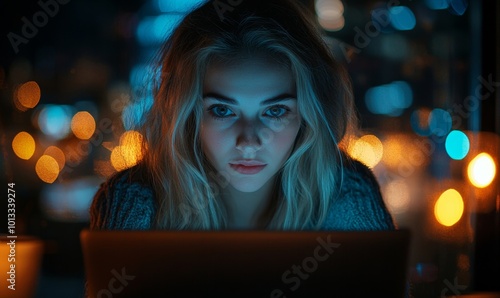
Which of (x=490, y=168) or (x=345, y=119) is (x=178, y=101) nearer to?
(x=345, y=119)

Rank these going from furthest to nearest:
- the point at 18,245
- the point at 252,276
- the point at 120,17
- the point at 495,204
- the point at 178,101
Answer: the point at 120,17 < the point at 495,204 < the point at 178,101 < the point at 18,245 < the point at 252,276

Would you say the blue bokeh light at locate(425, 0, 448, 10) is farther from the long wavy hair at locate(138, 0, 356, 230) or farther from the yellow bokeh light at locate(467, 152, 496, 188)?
the long wavy hair at locate(138, 0, 356, 230)

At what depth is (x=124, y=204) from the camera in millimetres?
1779

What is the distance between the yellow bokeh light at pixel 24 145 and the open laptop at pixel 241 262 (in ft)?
21.9

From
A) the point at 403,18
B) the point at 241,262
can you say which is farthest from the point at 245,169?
the point at 403,18

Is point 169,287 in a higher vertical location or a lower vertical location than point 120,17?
lower

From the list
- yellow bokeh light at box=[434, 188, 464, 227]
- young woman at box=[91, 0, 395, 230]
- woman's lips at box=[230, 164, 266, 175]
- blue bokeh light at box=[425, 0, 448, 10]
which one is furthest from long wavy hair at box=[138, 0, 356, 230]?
blue bokeh light at box=[425, 0, 448, 10]

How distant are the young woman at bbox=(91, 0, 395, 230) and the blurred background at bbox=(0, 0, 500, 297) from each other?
0.10 m


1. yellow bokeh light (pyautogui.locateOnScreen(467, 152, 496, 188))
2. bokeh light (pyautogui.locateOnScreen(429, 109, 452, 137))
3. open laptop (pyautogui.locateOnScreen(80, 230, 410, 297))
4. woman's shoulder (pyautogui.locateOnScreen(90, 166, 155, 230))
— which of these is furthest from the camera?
bokeh light (pyautogui.locateOnScreen(429, 109, 452, 137))

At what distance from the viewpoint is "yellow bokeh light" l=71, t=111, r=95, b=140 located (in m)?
6.97

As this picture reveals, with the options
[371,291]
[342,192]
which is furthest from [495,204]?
[371,291]

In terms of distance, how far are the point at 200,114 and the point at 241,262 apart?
2.95 ft

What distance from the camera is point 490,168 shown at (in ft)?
9.08

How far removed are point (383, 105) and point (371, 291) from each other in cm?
895
